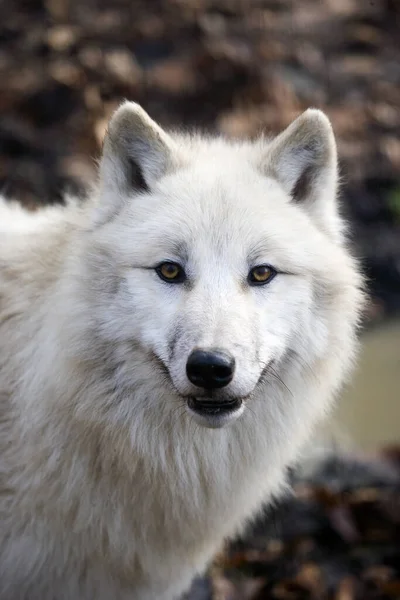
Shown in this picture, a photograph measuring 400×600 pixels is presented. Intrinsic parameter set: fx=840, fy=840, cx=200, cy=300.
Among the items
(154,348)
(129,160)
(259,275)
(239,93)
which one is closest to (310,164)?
(259,275)

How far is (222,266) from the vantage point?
3438 mm

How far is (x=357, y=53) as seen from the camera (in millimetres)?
12602

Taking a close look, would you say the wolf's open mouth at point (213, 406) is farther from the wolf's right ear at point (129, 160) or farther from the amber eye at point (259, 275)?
the wolf's right ear at point (129, 160)

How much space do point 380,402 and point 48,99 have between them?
451 cm

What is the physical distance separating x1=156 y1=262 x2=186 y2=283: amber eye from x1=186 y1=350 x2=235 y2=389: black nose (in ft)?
1.40

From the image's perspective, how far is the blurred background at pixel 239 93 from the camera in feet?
25.6

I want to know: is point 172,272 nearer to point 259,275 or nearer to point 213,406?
point 259,275

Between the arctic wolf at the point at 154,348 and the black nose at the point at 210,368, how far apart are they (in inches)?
4.7

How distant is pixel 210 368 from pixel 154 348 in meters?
0.36

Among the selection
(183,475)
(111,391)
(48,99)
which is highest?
(48,99)

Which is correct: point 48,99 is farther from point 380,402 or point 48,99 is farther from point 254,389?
point 254,389

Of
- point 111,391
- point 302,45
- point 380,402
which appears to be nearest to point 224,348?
point 111,391

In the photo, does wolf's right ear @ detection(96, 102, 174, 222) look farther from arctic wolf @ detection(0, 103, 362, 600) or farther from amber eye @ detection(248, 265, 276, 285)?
amber eye @ detection(248, 265, 276, 285)

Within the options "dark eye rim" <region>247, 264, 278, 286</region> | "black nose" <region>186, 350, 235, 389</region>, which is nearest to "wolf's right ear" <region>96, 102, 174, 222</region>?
"dark eye rim" <region>247, 264, 278, 286</region>
